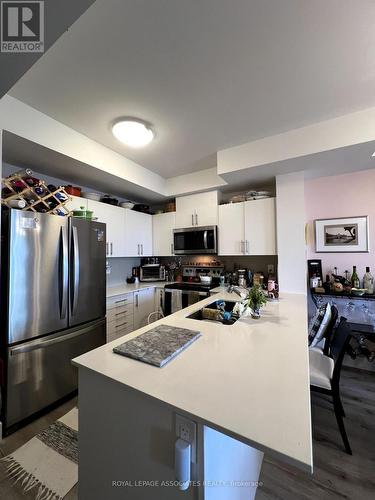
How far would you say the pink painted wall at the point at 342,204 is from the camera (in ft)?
8.50

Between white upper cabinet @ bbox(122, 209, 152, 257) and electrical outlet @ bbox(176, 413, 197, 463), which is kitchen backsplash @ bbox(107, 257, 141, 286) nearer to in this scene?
white upper cabinet @ bbox(122, 209, 152, 257)

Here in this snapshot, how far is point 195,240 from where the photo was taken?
11.0 ft

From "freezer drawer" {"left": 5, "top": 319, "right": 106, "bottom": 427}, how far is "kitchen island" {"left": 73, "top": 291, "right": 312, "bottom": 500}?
40.7 inches

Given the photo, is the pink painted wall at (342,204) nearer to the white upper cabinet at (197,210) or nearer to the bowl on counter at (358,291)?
the bowl on counter at (358,291)

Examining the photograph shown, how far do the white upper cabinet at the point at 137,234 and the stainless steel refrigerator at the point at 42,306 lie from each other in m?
1.00

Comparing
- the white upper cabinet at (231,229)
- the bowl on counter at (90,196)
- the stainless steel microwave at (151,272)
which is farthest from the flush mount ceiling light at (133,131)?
the stainless steel microwave at (151,272)

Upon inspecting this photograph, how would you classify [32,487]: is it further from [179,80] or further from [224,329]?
[179,80]

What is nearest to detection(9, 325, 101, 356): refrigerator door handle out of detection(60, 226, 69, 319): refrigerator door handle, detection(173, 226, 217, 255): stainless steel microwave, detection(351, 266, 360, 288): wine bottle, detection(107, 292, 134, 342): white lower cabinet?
detection(60, 226, 69, 319): refrigerator door handle

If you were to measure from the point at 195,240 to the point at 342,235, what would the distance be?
77.0 inches

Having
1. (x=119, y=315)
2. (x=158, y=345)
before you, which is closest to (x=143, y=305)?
(x=119, y=315)

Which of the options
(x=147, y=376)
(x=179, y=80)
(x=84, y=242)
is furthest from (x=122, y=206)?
(x=147, y=376)

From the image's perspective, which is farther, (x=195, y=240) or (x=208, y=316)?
(x=195, y=240)

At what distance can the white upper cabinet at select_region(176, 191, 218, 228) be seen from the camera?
326cm

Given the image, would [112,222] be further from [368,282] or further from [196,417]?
[368,282]
